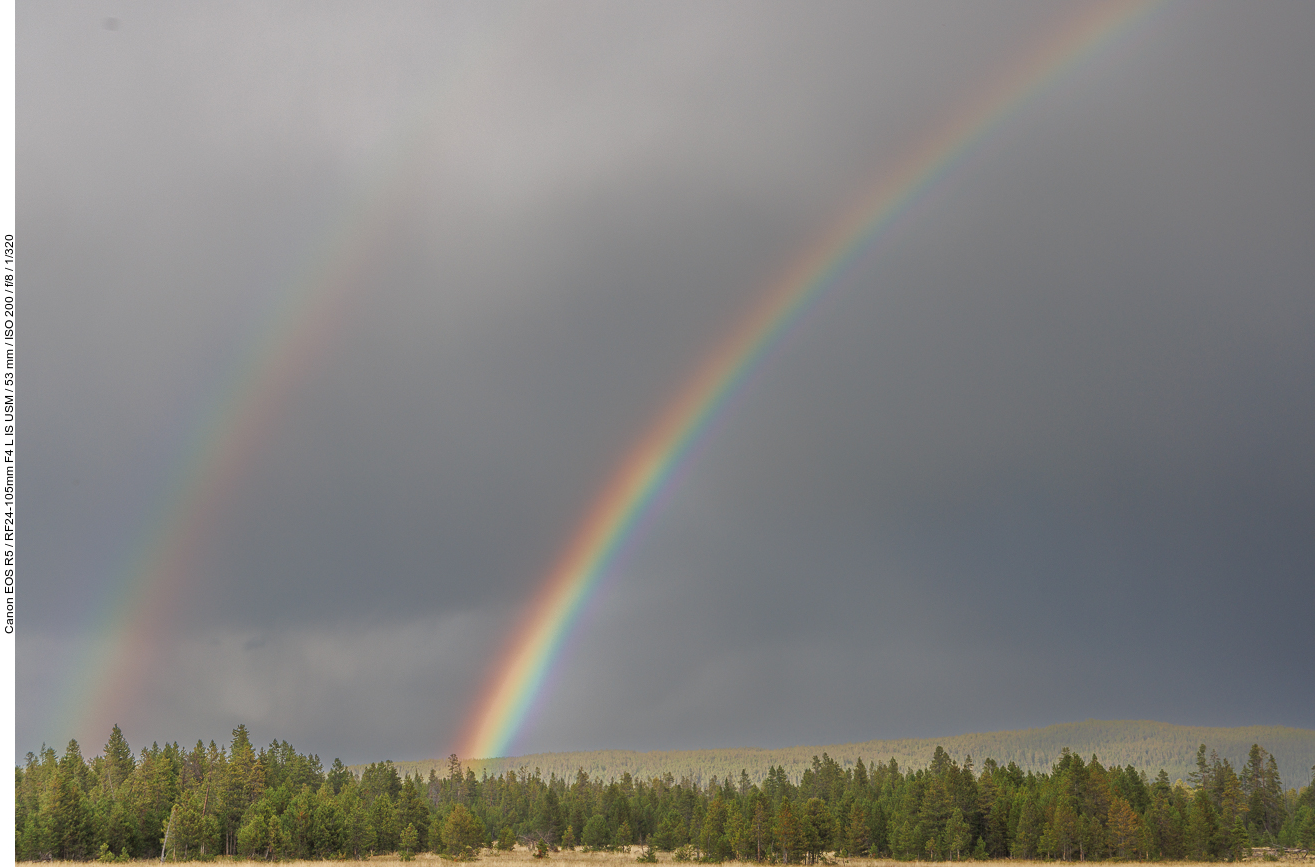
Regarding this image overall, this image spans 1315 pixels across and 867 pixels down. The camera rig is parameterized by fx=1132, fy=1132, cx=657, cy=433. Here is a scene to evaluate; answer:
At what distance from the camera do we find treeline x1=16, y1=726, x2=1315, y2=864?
12575 cm

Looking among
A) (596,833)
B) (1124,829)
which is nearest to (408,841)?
(596,833)

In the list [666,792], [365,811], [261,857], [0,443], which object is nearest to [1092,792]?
[666,792]

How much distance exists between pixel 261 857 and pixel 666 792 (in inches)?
3326

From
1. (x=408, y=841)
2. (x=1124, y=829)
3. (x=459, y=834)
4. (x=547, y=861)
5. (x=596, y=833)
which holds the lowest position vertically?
(x=596, y=833)

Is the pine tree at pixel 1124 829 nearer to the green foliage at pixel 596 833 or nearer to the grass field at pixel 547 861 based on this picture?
the grass field at pixel 547 861

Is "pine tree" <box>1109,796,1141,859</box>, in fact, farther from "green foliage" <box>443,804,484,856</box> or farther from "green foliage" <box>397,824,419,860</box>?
"green foliage" <box>397,824,419,860</box>

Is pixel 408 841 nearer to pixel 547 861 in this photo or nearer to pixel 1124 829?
pixel 547 861

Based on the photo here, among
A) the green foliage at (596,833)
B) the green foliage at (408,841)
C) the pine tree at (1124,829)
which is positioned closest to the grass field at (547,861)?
the green foliage at (408,841)

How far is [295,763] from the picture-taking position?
176m

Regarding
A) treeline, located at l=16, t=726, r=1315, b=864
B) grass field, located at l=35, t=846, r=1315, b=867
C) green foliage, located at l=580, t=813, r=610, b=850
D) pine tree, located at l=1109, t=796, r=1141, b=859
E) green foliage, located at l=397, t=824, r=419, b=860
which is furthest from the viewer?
green foliage, located at l=580, t=813, r=610, b=850

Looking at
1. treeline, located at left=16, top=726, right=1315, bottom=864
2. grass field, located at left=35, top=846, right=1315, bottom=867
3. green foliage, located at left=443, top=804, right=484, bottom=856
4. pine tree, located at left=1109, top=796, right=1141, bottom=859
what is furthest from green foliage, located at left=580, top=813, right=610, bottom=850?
pine tree, located at left=1109, top=796, right=1141, bottom=859

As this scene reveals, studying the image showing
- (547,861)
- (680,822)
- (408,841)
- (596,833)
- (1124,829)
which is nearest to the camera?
(547,861)

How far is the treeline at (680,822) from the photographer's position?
4951 inches

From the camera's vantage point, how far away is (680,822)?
149875 mm
